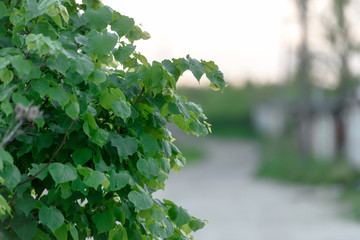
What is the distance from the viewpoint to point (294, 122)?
120 feet

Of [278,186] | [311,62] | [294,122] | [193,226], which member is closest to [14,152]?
[193,226]

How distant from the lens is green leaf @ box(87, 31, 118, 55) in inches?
97.7

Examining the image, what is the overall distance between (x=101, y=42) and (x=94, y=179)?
0.58m

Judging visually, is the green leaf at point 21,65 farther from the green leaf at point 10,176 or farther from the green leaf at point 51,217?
the green leaf at point 51,217

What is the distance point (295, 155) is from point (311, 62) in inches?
163

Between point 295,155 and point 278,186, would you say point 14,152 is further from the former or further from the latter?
point 295,155

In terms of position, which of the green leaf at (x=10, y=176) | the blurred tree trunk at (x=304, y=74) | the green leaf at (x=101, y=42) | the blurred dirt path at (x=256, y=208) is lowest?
the green leaf at (x=10, y=176)

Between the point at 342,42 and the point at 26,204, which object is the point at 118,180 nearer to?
the point at 26,204

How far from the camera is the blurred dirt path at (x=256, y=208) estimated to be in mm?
12656

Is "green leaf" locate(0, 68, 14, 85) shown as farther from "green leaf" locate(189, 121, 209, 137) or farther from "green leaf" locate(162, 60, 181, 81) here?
"green leaf" locate(189, 121, 209, 137)

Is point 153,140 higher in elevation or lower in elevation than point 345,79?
lower

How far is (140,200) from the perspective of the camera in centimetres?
252

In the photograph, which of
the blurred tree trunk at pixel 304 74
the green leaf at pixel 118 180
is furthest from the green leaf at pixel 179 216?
the blurred tree trunk at pixel 304 74

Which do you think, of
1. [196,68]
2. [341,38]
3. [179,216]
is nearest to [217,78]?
[196,68]
